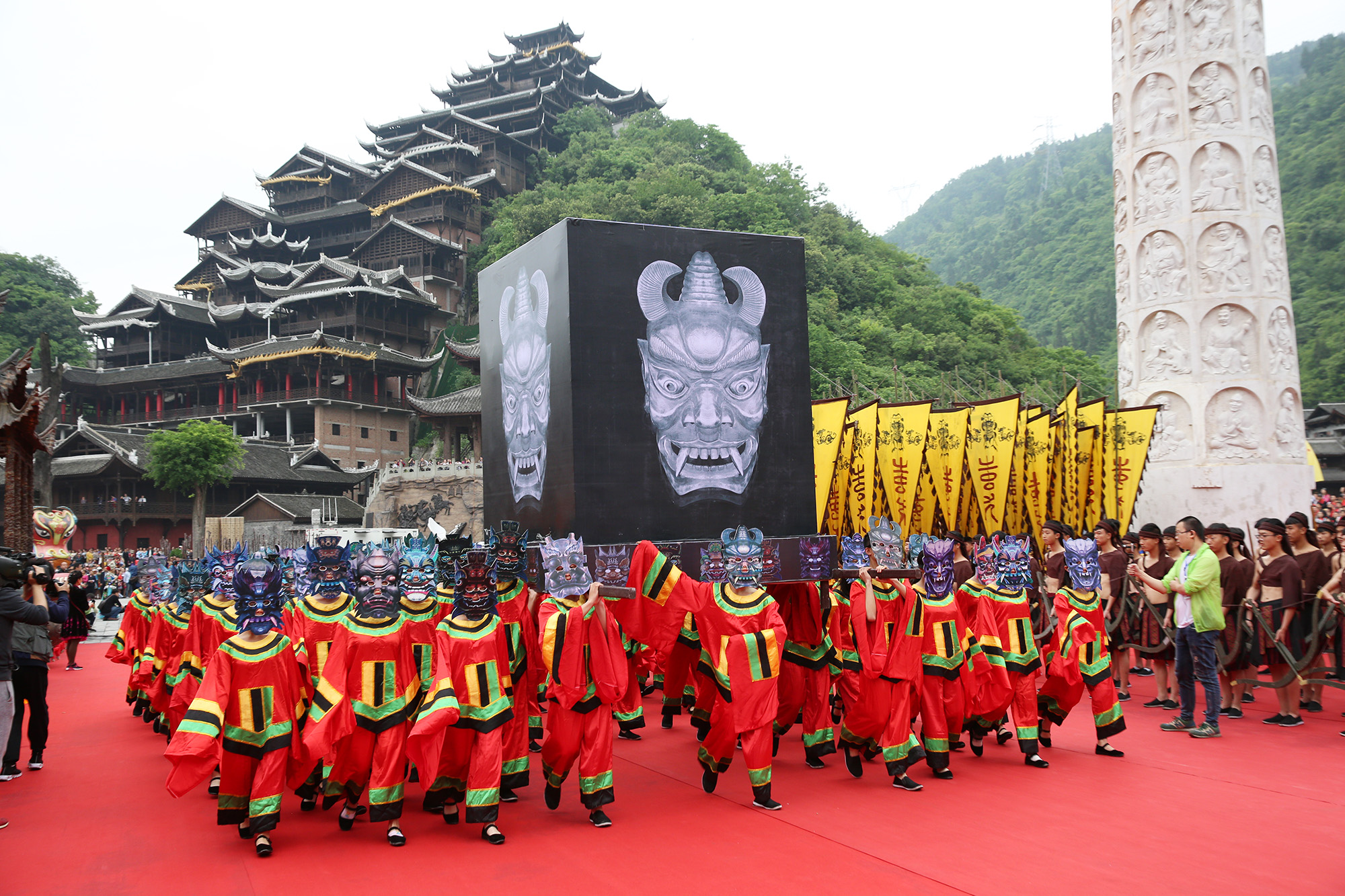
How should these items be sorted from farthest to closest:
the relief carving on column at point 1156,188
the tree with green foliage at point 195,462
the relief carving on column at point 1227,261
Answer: the tree with green foliage at point 195,462, the relief carving on column at point 1156,188, the relief carving on column at point 1227,261

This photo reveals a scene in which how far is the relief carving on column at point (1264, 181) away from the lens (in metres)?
12.1

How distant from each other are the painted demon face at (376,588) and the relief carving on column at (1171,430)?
423 inches

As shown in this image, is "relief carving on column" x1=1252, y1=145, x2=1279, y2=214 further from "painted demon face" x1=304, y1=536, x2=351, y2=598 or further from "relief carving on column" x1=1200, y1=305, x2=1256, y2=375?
"painted demon face" x1=304, y1=536, x2=351, y2=598

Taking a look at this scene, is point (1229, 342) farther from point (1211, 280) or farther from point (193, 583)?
point (193, 583)

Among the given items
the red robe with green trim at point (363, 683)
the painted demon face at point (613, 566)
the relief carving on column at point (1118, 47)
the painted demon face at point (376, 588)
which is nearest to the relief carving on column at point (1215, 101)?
the relief carving on column at point (1118, 47)

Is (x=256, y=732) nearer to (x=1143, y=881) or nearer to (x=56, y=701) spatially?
(x=1143, y=881)

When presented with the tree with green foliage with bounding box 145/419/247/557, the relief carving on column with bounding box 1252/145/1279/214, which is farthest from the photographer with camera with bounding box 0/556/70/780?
the tree with green foliage with bounding box 145/419/247/557

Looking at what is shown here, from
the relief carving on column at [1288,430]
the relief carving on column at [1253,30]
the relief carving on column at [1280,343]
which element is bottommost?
the relief carving on column at [1288,430]

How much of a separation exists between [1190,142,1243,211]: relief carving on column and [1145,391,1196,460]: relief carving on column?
8.55 feet

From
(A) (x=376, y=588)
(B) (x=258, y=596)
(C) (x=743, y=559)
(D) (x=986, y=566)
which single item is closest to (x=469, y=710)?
(A) (x=376, y=588)

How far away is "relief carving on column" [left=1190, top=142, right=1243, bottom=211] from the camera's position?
12086 millimetres

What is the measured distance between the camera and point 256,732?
4.79 metres

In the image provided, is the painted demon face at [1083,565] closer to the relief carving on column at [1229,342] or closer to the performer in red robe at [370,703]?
the performer in red robe at [370,703]

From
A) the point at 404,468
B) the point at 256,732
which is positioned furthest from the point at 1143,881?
the point at 404,468
